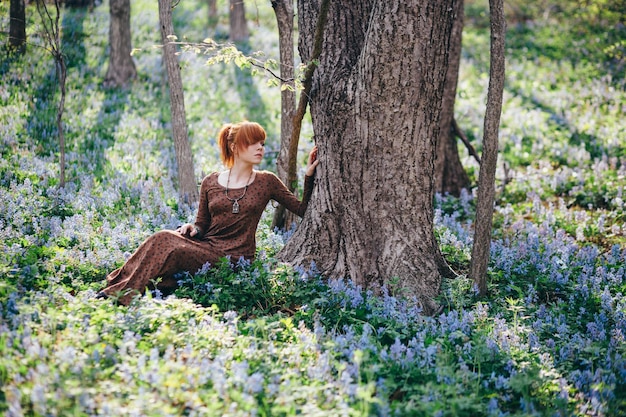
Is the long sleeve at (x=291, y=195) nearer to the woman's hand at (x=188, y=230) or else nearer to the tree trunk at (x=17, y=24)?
the woman's hand at (x=188, y=230)

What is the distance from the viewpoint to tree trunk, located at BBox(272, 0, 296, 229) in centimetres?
741

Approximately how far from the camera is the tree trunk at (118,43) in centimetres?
1372

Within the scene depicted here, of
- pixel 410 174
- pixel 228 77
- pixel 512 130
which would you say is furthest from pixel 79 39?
pixel 410 174

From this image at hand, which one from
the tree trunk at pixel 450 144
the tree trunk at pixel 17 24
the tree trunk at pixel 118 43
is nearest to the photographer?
the tree trunk at pixel 450 144

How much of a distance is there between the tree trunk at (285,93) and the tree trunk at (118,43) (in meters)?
6.96

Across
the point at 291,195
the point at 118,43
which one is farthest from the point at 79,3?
the point at 291,195

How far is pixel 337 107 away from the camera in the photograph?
19.3 feet

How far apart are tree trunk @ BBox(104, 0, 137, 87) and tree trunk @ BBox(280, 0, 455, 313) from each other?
8836 millimetres

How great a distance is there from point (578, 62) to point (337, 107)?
12750mm

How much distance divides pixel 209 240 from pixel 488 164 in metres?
2.73

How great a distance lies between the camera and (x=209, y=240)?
6.18m

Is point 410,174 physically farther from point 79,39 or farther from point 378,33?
point 79,39

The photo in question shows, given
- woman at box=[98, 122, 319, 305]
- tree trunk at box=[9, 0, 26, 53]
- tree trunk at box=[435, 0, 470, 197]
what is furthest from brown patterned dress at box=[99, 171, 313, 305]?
tree trunk at box=[9, 0, 26, 53]

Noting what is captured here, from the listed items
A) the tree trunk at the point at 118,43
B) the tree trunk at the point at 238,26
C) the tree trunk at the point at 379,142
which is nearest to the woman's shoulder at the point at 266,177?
the tree trunk at the point at 379,142
